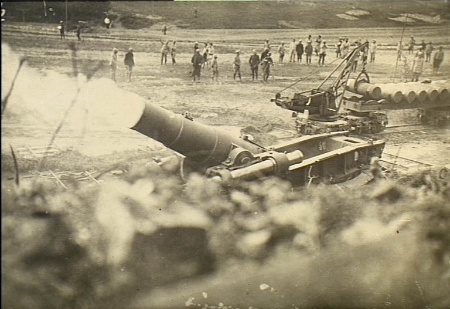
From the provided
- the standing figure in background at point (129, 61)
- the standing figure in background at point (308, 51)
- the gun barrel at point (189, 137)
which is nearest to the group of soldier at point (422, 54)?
the standing figure in background at point (308, 51)

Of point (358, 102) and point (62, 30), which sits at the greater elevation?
point (62, 30)

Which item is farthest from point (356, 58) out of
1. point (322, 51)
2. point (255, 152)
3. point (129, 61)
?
point (129, 61)

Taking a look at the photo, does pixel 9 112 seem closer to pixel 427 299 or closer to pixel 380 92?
pixel 380 92

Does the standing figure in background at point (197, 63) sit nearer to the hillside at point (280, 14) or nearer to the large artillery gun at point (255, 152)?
the hillside at point (280, 14)

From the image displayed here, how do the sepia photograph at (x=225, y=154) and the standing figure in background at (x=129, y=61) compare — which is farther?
the standing figure in background at (x=129, y=61)

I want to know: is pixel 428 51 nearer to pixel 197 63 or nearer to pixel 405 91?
pixel 405 91

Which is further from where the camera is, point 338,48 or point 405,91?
point 405,91
